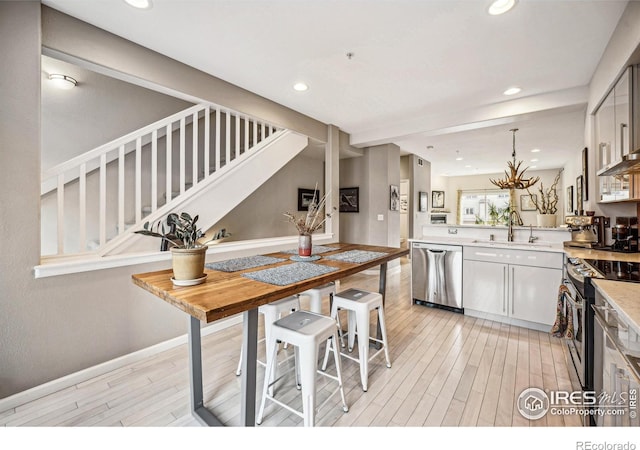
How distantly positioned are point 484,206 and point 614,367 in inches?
384

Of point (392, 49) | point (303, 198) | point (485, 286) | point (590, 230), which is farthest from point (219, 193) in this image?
point (590, 230)

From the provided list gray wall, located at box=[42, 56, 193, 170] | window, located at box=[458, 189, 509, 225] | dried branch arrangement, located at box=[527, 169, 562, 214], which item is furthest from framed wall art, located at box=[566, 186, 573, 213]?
gray wall, located at box=[42, 56, 193, 170]

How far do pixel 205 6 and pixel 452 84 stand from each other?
8.06 ft

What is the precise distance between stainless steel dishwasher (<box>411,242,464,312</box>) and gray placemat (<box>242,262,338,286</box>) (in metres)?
2.16

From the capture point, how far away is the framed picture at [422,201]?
7.02 meters

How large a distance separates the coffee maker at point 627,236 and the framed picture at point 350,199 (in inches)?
153

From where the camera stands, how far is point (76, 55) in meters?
2.05

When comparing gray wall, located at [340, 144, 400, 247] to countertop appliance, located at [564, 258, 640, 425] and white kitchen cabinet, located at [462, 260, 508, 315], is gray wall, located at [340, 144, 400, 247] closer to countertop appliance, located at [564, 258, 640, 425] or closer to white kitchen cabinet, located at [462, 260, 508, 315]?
white kitchen cabinet, located at [462, 260, 508, 315]

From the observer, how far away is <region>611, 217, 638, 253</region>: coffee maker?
2375mm

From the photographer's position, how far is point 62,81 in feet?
9.89

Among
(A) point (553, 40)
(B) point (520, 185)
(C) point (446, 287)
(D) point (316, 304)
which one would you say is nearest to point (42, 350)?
(D) point (316, 304)

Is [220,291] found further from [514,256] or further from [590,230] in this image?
[590,230]

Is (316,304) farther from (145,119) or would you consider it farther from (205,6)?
(145,119)

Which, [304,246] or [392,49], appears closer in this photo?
[304,246]
